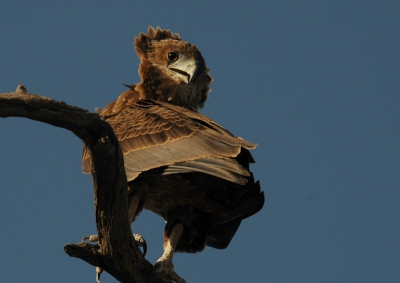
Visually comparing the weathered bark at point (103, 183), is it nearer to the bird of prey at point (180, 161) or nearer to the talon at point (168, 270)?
the talon at point (168, 270)

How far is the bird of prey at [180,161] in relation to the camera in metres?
7.32

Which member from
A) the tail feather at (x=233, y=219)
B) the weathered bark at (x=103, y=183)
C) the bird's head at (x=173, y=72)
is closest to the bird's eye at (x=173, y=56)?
the bird's head at (x=173, y=72)

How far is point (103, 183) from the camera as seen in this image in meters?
6.09

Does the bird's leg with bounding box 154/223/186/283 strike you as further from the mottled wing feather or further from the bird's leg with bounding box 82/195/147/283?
the mottled wing feather

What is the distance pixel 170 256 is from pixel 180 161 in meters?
0.96

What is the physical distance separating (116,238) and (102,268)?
474 mm

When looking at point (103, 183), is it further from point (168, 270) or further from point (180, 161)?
point (168, 270)

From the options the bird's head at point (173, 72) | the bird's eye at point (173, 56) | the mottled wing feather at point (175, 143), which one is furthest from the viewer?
the bird's eye at point (173, 56)

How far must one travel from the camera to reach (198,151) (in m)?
7.32

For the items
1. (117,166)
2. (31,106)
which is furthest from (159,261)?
(31,106)

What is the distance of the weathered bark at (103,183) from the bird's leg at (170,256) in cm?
23

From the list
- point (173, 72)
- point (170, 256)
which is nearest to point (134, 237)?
point (170, 256)

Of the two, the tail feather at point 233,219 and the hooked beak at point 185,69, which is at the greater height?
the hooked beak at point 185,69

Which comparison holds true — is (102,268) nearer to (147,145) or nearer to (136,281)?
(136,281)
